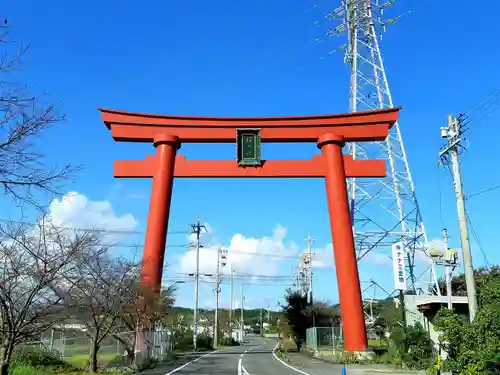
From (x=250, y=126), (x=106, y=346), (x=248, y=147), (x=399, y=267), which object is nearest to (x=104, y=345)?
(x=106, y=346)

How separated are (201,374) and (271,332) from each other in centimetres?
10574

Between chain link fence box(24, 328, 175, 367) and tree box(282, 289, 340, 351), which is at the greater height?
tree box(282, 289, 340, 351)

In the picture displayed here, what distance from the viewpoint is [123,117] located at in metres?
27.0

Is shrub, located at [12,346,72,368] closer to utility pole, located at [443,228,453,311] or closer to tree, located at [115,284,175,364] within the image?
tree, located at [115,284,175,364]

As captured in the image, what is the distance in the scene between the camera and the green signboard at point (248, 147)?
26312 millimetres

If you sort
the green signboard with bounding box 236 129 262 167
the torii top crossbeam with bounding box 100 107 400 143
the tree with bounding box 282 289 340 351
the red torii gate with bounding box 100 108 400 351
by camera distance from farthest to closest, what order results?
the tree with bounding box 282 289 340 351
the torii top crossbeam with bounding box 100 107 400 143
the green signboard with bounding box 236 129 262 167
the red torii gate with bounding box 100 108 400 351

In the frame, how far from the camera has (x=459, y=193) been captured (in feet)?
55.3

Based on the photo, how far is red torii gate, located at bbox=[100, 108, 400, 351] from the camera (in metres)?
26.1

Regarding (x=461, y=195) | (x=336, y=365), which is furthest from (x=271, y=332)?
(x=461, y=195)

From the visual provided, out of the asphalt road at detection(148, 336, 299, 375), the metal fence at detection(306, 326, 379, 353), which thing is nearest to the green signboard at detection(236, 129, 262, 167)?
the asphalt road at detection(148, 336, 299, 375)

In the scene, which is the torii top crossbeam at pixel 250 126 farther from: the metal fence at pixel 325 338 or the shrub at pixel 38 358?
the metal fence at pixel 325 338

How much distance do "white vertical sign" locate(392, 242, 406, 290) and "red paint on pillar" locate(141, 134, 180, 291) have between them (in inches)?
459

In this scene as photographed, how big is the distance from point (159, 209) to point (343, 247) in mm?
9955

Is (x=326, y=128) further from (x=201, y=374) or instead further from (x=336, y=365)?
(x=201, y=374)
